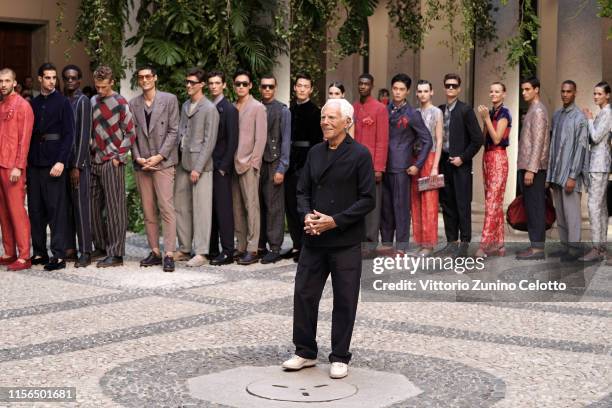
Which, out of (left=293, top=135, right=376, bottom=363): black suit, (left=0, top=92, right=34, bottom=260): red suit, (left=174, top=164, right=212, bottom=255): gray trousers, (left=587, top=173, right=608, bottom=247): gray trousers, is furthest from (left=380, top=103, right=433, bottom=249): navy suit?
(left=293, top=135, right=376, bottom=363): black suit

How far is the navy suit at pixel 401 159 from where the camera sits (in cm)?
1134

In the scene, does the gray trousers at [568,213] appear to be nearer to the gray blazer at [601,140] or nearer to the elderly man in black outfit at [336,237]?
the gray blazer at [601,140]

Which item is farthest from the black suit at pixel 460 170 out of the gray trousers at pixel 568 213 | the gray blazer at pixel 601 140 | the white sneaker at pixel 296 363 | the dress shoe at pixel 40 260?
the white sneaker at pixel 296 363

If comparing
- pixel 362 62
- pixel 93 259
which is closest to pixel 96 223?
pixel 93 259

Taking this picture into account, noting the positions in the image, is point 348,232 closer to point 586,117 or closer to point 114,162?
point 114,162

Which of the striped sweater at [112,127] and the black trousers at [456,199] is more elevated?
the striped sweater at [112,127]

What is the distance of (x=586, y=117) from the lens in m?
11.5

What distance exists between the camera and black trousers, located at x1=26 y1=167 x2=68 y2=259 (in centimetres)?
1078

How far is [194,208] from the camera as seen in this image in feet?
36.9

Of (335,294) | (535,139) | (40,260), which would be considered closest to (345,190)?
(335,294)

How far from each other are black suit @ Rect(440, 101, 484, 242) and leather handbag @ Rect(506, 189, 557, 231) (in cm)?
56

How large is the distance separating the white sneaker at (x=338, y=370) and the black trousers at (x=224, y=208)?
201 inches

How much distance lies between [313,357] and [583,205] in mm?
9074

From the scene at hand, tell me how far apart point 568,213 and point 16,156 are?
5521mm
